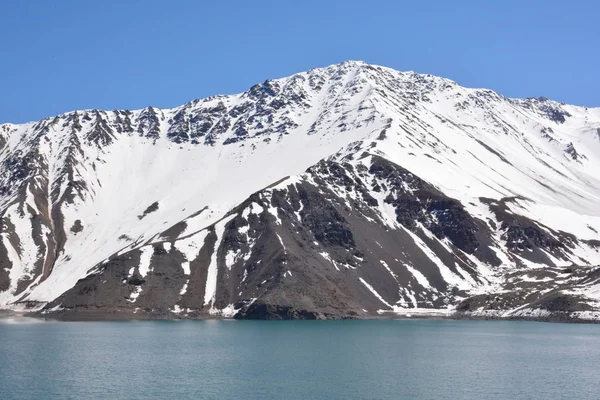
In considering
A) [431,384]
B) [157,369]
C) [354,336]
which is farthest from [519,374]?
[354,336]

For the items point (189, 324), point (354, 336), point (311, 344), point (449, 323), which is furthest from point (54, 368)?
point (449, 323)

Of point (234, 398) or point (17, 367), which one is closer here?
point (234, 398)

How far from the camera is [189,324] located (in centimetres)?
18488

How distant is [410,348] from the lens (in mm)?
126250

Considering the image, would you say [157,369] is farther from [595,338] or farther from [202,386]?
[595,338]

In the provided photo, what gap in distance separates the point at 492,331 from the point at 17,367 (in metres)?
105

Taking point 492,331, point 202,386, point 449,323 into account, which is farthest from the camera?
point 449,323

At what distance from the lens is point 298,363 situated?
104938 millimetres

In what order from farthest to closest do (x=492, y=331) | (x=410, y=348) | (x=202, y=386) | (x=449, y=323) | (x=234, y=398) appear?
(x=449, y=323) → (x=492, y=331) → (x=410, y=348) → (x=202, y=386) → (x=234, y=398)

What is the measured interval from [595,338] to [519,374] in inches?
2282

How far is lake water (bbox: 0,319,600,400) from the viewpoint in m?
82.2

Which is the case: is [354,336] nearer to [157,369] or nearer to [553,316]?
[157,369]

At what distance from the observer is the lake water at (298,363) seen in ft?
270

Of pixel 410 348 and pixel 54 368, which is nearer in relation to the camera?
pixel 54 368
